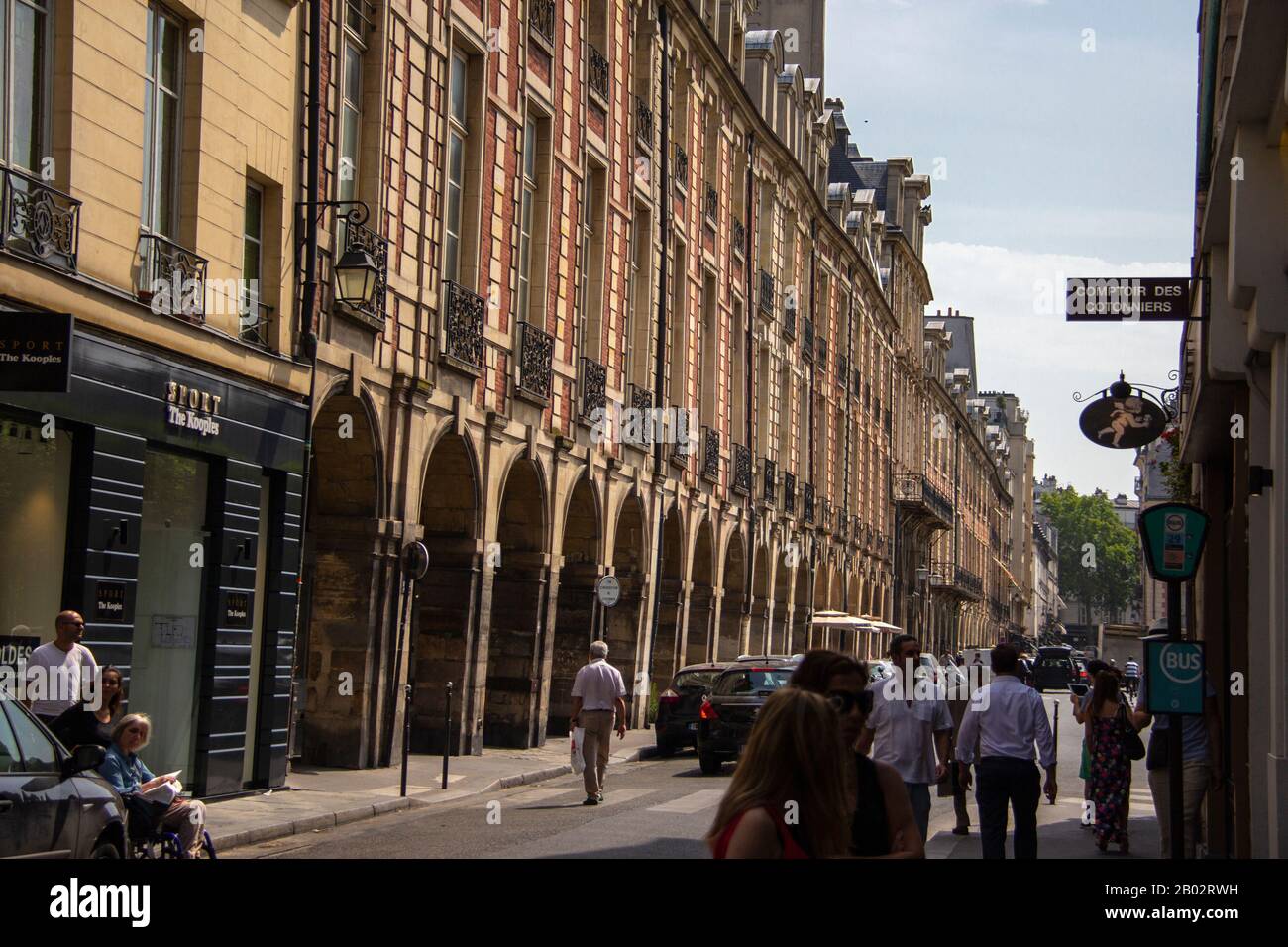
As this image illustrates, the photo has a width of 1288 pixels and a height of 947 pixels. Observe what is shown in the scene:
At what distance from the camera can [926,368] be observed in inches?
3110

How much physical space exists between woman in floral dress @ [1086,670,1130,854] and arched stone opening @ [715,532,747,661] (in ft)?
82.2

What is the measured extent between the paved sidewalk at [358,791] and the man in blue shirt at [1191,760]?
23.2 ft

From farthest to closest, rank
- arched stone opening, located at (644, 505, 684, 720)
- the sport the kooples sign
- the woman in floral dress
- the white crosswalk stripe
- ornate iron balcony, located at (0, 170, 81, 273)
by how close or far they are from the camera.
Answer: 1. arched stone opening, located at (644, 505, 684, 720)
2. the white crosswalk stripe
3. the sport the kooples sign
4. the woman in floral dress
5. ornate iron balcony, located at (0, 170, 81, 273)

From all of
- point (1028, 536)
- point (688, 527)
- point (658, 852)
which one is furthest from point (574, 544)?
point (1028, 536)

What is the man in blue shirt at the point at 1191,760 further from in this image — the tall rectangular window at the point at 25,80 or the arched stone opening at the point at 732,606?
the arched stone opening at the point at 732,606

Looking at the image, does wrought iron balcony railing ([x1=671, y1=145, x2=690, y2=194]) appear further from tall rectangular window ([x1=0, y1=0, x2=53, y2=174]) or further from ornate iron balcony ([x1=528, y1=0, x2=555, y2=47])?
tall rectangular window ([x1=0, y1=0, x2=53, y2=174])

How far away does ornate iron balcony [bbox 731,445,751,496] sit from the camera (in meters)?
39.6

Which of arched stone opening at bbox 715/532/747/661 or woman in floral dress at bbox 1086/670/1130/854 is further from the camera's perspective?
arched stone opening at bbox 715/532/747/661

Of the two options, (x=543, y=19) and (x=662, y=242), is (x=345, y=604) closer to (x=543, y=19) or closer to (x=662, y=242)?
(x=543, y=19)

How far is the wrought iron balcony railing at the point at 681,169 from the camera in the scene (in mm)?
34625

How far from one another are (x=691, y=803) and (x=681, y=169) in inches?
770

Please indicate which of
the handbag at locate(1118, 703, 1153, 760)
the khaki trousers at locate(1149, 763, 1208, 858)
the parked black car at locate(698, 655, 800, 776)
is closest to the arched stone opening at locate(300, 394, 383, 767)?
the parked black car at locate(698, 655, 800, 776)

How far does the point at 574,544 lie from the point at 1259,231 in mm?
19411

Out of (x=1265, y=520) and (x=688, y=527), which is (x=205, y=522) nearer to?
(x=1265, y=520)
